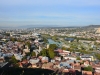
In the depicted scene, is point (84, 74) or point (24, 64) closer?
point (84, 74)

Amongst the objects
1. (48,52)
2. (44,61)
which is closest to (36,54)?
(48,52)

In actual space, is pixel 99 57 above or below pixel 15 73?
below

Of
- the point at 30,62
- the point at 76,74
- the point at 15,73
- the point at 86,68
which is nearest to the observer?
the point at 15,73

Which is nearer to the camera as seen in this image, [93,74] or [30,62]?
[93,74]

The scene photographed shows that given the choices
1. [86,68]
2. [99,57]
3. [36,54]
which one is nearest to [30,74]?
[86,68]

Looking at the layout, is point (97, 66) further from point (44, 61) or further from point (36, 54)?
point (36, 54)

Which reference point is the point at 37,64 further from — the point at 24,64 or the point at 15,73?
the point at 15,73

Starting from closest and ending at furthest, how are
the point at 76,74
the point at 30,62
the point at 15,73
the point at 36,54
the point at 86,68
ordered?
the point at 15,73
the point at 76,74
the point at 86,68
the point at 30,62
the point at 36,54

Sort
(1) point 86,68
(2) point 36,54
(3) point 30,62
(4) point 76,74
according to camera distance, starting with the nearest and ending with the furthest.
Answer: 1. (4) point 76,74
2. (1) point 86,68
3. (3) point 30,62
4. (2) point 36,54

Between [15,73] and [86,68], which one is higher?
[15,73]
